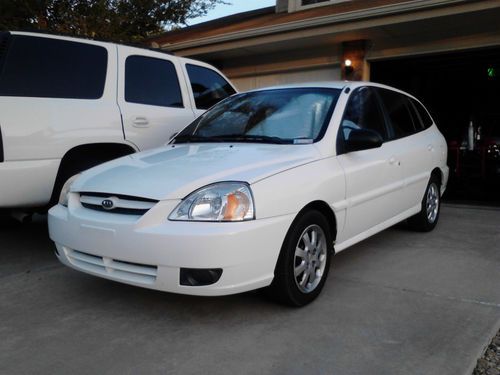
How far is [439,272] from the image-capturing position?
174 inches

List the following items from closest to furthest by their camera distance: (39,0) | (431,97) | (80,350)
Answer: (80,350), (39,0), (431,97)

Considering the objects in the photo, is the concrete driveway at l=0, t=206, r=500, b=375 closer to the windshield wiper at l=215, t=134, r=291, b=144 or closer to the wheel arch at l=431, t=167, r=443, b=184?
the windshield wiper at l=215, t=134, r=291, b=144

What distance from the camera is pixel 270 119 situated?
4324 mm

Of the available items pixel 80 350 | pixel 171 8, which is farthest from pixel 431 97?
pixel 80 350

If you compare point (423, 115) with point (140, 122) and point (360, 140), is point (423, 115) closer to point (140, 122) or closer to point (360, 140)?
point (360, 140)

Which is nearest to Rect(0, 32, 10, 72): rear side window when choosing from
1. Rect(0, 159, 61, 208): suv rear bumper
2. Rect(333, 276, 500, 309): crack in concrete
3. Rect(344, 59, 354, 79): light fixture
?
Rect(0, 159, 61, 208): suv rear bumper

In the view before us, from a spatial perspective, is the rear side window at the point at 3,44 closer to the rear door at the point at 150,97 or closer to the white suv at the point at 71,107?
the white suv at the point at 71,107

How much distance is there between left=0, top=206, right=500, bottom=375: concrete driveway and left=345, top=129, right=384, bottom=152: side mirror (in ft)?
3.54

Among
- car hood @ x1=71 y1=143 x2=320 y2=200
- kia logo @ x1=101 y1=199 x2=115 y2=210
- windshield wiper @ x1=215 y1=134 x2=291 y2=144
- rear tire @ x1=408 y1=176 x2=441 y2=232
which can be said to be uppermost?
windshield wiper @ x1=215 y1=134 x2=291 y2=144

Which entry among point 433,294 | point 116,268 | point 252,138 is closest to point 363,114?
point 252,138

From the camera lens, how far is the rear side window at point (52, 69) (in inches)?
167

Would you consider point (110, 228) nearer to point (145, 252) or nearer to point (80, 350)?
point (145, 252)

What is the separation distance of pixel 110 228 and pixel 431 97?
46.6ft

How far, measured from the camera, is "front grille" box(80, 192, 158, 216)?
3209 mm
